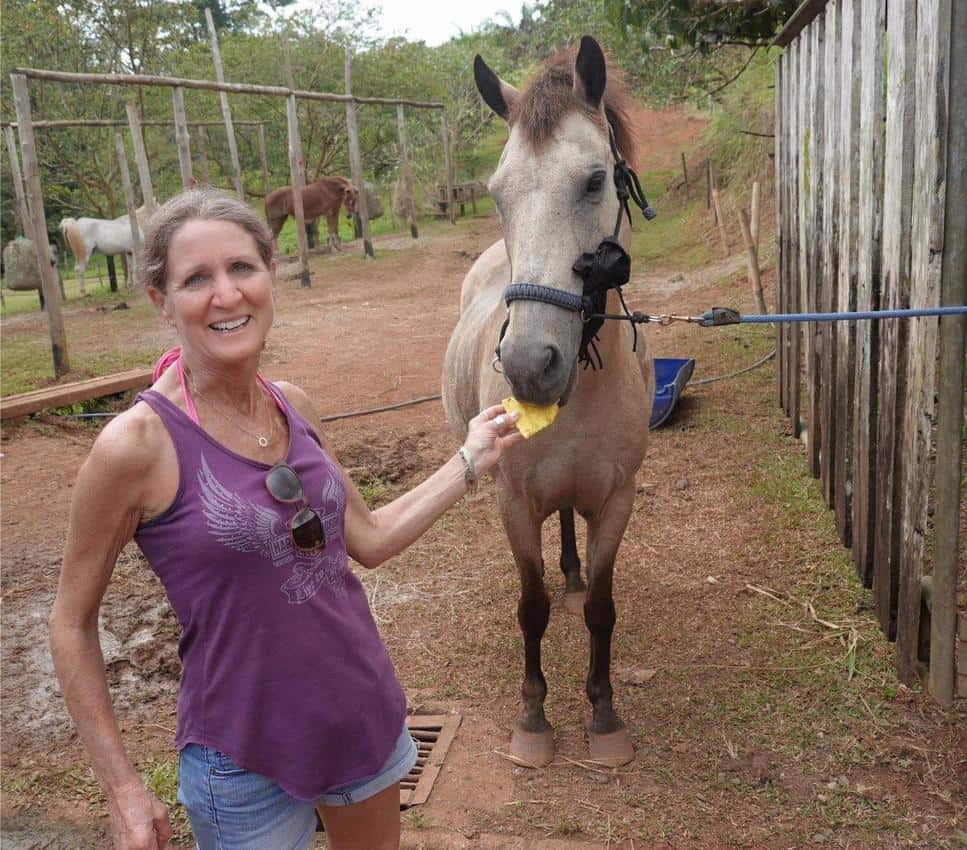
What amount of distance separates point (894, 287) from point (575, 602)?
6.37 ft

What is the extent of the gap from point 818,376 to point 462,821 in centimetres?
316

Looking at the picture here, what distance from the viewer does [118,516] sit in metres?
1.46

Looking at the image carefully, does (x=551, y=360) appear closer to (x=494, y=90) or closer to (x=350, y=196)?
(x=494, y=90)

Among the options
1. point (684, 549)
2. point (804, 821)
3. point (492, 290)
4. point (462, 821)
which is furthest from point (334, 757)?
point (684, 549)

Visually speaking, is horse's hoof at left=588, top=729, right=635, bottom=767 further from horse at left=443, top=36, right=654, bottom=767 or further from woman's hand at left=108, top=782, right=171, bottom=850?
woman's hand at left=108, top=782, right=171, bottom=850

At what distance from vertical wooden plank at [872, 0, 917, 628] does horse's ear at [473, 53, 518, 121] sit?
1.32 meters

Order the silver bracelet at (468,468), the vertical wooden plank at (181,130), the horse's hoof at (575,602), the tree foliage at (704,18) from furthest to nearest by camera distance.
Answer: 1. the vertical wooden plank at (181,130)
2. the tree foliage at (704,18)
3. the horse's hoof at (575,602)
4. the silver bracelet at (468,468)

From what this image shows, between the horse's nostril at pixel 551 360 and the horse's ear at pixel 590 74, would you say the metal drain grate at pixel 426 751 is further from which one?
the horse's ear at pixel 590 74

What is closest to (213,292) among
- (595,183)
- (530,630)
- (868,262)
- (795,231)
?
(595,183)

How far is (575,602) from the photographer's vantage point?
402 cm

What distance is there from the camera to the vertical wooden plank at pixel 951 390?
254 cm

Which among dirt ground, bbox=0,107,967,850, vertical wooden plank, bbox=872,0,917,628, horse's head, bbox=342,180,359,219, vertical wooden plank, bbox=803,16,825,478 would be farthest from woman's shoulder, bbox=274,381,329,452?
horse's head, bbox=342,180,359,219

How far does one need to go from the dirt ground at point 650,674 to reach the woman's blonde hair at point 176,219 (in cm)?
192

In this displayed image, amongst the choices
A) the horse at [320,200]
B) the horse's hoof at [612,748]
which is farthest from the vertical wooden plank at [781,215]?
the horse at [320,200]
